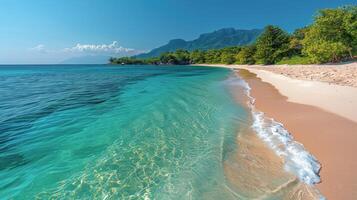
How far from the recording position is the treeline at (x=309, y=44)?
35.6 m

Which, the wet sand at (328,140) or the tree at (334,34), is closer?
the wet sand at (328,140)

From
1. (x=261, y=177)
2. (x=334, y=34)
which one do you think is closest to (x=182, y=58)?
(x=334, y=34)

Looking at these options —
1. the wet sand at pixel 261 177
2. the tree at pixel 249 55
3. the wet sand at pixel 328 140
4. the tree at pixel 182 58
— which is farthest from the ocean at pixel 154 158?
the tree at pixel 182 58

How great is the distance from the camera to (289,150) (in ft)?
22.5

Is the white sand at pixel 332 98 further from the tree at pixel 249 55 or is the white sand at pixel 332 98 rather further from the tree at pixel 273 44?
the tree at pixel 249 55

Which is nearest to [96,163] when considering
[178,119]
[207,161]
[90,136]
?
[90,136]

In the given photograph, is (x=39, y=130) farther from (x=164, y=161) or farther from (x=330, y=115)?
(x=330, y=115)

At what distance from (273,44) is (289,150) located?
212 feet

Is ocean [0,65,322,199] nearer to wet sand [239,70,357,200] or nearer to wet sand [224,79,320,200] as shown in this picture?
wet sand [224,79,320,200]

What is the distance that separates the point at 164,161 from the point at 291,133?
5253 mm

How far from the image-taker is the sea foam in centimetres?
552

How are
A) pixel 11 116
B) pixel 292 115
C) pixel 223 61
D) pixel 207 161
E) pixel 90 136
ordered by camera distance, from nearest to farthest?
pixel 207 161 → pixel 90 136 → pixel 292 115 → pixel 11 116 → pixel 223 61

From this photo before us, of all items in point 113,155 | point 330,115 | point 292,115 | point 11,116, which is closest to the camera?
point 113,155

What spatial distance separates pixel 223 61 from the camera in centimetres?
10338
